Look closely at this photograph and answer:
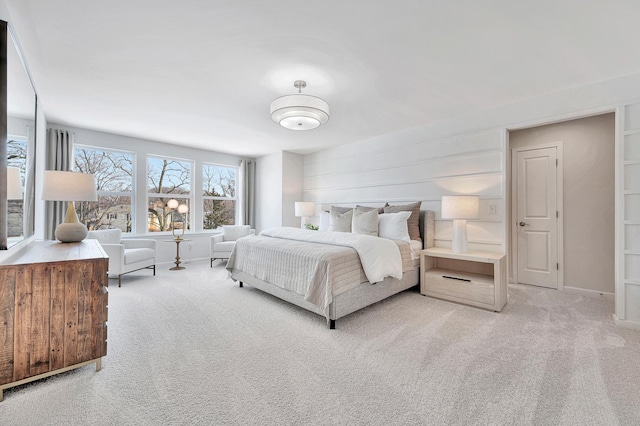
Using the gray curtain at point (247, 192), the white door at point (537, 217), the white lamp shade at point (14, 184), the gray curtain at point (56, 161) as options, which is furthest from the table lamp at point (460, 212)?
the gray curtain at point (56, 161)

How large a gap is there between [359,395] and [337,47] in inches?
95.6

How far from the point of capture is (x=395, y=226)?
365cm

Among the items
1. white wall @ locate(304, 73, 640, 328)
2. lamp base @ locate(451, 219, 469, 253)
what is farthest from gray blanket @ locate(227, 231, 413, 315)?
white wall @ locate(304, 73, 640, 328)

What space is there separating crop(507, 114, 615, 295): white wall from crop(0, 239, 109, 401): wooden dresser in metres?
4.92

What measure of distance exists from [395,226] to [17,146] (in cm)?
361

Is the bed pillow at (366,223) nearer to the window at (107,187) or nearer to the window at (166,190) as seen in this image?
the window at (166,190)

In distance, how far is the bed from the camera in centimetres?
252

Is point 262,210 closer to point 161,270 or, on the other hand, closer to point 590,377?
point 161,270

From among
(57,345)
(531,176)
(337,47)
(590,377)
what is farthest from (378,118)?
(57,345)

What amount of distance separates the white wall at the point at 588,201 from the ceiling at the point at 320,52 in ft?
3.12

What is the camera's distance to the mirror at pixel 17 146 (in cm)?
179

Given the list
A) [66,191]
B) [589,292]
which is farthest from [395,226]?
[66,191]

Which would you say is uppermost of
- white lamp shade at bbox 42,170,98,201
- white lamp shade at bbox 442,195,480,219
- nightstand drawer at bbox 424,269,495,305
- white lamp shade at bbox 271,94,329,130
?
white lamp shade at bbox 271,94,329,130

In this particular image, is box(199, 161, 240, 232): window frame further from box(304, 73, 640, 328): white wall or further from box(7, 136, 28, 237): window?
box(7, 136, 28, 237): window
